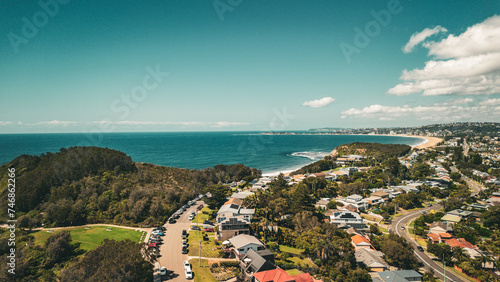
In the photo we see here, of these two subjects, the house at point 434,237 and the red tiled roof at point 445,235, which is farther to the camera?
the house at point 434,237

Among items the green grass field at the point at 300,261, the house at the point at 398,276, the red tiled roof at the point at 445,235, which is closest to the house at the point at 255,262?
the green grass field at the point at 300,261

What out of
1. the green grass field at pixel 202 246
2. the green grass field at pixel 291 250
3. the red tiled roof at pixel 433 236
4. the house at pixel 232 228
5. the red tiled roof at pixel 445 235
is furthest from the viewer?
the red tiled roof at pixel 433 236

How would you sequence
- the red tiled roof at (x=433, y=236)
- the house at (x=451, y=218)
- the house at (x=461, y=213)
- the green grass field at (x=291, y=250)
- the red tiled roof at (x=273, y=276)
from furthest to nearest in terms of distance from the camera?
1. the house at (x=461, y=213)
2. the house at (x=451, y=218)
3. the red tiled roof at (x=433, y=236)
4. the green grass field at (x=291, y=250)
5. the red tiled roof at (x=273, y=276)

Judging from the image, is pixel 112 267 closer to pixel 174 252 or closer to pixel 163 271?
pixel 163 271

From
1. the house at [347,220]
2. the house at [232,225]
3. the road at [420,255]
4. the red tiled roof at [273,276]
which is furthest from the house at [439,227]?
the red tiled roof at [273,276]

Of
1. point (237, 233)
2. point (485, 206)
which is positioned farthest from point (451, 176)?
point (237, 233)

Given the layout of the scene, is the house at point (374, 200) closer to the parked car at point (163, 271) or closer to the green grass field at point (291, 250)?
the green grass field at point (291, 250)

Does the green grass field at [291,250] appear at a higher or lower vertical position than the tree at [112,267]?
lower

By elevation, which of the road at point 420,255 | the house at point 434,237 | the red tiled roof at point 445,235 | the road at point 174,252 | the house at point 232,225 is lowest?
the road at point 420,255
